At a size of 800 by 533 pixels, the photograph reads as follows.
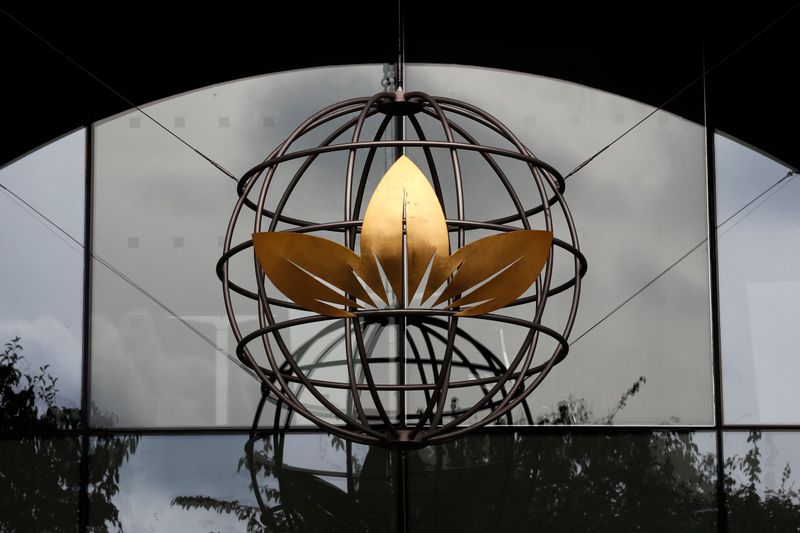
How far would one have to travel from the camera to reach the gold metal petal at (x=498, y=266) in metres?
3.99

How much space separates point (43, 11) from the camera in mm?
5824

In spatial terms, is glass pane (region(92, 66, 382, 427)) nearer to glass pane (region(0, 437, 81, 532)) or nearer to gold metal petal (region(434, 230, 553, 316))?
glass pane (region(0, 437, 81, 532))

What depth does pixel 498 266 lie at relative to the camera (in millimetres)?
4004

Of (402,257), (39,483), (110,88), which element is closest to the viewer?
(402,257)

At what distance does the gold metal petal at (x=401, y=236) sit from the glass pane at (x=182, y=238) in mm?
1735

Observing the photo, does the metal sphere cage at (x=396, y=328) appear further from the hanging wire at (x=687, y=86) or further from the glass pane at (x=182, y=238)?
the hanging wire at (x=687, y=86)

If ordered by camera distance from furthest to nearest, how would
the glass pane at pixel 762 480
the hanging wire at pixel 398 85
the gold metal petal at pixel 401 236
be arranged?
the hanging wire at pixel 398 85, the glass pane at pixel 762 480, the gold metal petal at pixel 401 236

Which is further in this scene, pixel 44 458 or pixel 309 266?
pixel 44 458

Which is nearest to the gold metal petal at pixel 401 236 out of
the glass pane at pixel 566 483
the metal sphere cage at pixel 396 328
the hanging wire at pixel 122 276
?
the metal sphere cage at pixel 396 328

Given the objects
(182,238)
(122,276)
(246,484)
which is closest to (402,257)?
(246,484)

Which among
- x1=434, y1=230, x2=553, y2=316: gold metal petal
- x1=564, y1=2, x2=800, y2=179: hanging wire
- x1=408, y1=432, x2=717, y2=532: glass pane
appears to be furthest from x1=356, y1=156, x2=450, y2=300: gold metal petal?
x1=564, y1=2, x2=800, y2=179: hanging wire

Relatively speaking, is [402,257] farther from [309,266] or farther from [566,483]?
[566,483]

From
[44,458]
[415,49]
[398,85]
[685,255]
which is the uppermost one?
[415,49]

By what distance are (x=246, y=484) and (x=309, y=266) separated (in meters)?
1.77
